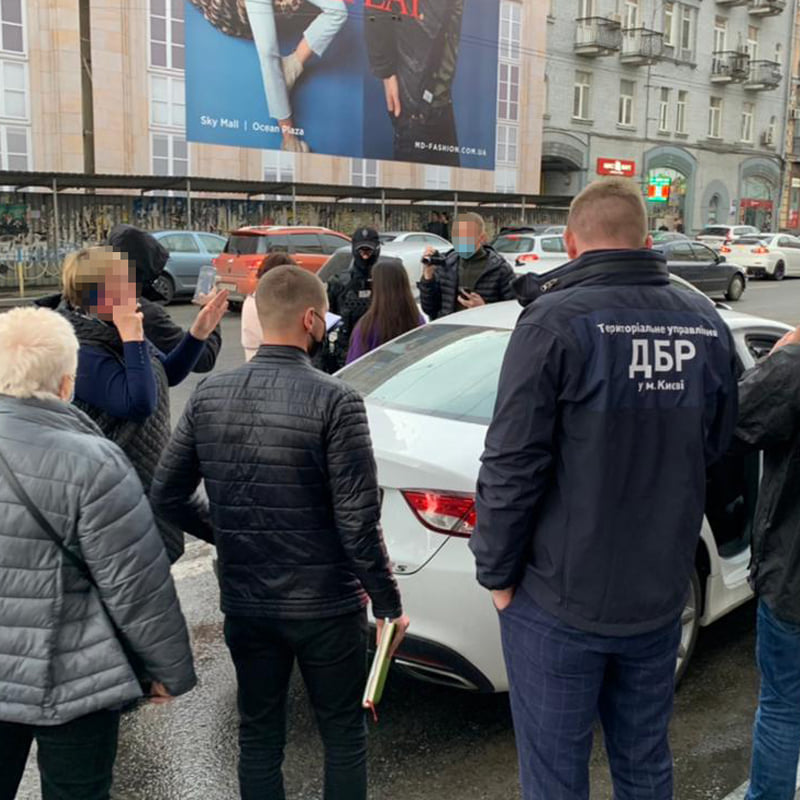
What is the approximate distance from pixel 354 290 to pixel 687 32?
139 ft

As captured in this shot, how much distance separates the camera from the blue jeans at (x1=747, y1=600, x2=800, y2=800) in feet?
8.75

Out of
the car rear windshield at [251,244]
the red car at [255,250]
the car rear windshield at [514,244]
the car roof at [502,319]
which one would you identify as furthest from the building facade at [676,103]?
the car roof at [502,319]

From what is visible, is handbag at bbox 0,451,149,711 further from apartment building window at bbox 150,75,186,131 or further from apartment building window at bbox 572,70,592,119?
apartment building window at bbox 572,70,592,119

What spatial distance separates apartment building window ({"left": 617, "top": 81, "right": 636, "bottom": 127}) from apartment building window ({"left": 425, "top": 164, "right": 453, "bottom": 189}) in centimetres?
960

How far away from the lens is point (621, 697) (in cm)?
240

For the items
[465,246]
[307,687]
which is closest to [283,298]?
[307,687]

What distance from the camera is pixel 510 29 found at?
35.9 meters

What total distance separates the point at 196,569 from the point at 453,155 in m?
31.2

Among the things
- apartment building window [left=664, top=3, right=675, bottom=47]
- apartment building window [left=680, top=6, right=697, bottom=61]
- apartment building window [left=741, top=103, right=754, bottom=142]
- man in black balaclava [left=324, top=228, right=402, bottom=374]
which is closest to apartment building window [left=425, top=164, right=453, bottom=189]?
apartment building window [left=664, top=3, right=675, bottom=47]

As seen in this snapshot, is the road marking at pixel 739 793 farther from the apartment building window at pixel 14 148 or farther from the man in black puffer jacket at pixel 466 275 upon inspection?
the apartment building window at pixel 14 148

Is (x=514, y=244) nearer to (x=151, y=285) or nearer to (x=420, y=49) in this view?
(x=420, y=49)

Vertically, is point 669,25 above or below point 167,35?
above

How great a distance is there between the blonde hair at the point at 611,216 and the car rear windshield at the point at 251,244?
50.4 ft

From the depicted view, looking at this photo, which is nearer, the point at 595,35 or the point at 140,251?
the point at 140,251
